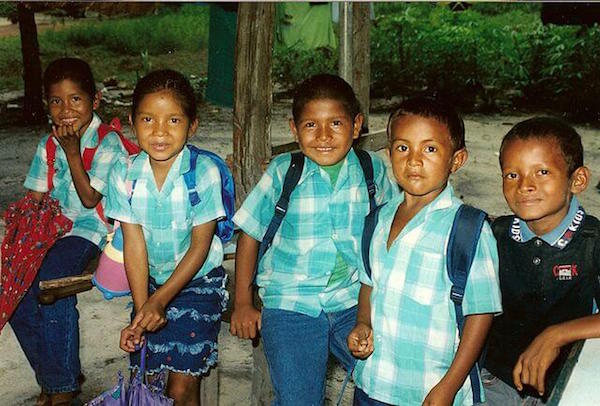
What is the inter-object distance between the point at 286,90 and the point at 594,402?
11229 millimetres

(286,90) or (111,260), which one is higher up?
(286,90)

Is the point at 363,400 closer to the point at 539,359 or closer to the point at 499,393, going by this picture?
the point at 499,393

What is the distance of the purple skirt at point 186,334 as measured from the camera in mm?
2568

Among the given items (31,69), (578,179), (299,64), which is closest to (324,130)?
(578,179)

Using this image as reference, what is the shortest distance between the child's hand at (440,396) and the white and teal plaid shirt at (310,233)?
513mm

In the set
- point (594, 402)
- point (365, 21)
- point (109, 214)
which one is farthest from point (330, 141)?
point (365, 21)

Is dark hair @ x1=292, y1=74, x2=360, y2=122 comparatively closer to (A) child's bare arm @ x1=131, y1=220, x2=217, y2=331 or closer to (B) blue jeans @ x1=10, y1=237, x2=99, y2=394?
(A) child's bare arm @ x1=131, y1=220, x2=217, y2=331

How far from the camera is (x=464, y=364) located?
2.06 meters

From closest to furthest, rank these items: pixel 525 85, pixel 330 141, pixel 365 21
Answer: pixel 330 141
pixel 365 21
pixel 525 85

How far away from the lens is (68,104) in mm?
3016

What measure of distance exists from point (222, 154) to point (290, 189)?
20.9ft

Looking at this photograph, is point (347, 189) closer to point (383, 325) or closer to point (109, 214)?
point (383, 325)

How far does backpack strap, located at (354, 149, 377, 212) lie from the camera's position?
8.32 feet

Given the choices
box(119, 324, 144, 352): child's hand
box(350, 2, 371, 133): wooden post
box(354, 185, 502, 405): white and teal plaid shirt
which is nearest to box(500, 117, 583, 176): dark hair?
box(354, 185, 502, 405): white and teal plaid shirt
